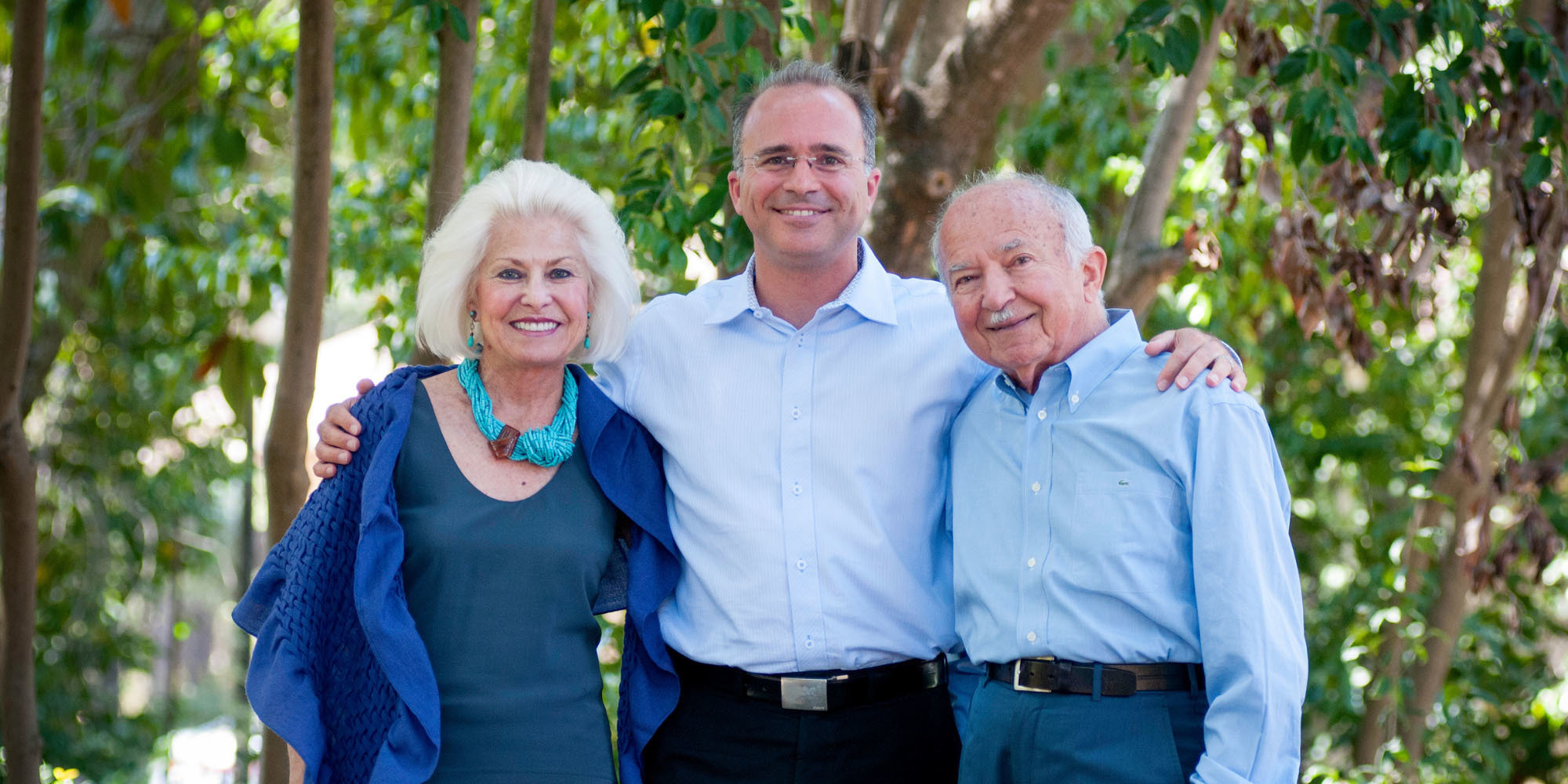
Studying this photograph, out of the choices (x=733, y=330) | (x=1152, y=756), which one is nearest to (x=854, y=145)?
(x=733, y=330)

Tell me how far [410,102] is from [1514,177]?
152 inches

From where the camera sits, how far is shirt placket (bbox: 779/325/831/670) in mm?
2145

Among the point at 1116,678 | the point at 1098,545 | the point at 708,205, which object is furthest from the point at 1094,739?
the point at 708,205

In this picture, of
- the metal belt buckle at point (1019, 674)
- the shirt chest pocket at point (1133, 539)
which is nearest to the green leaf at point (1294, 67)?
the shirt chest pocket at point (1133, 539)

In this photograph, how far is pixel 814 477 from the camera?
219 cm

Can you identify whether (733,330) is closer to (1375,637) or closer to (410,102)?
(1375,637)

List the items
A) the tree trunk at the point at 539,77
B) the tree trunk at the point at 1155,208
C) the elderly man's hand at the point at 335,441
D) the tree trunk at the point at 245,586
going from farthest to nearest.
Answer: the tree trunk at the point at 245,586, the tree trunk at the point at 1155,208, the tree trunk at the point at 539,77, the elderly man's hand at the point at 335,441

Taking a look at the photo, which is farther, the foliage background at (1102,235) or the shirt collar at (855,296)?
the foliage background at (1102,235)

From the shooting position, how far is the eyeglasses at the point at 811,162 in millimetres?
2303

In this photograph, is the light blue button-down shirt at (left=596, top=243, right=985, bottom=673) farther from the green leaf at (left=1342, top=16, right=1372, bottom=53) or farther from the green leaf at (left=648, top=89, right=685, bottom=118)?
the green leaf at (left=1342, top=16, right=1372, bottom=53)

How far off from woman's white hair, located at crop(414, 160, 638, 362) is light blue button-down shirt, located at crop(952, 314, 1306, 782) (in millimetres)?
736

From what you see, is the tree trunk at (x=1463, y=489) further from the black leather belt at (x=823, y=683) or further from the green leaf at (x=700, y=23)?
the green leaf at (x=700, y=23)

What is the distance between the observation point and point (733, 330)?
233 centimetres

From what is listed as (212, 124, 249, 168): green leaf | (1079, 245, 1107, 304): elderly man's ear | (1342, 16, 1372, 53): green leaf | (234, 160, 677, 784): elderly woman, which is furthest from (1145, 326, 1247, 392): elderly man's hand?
(212, 124, 249, 168): green leaf
